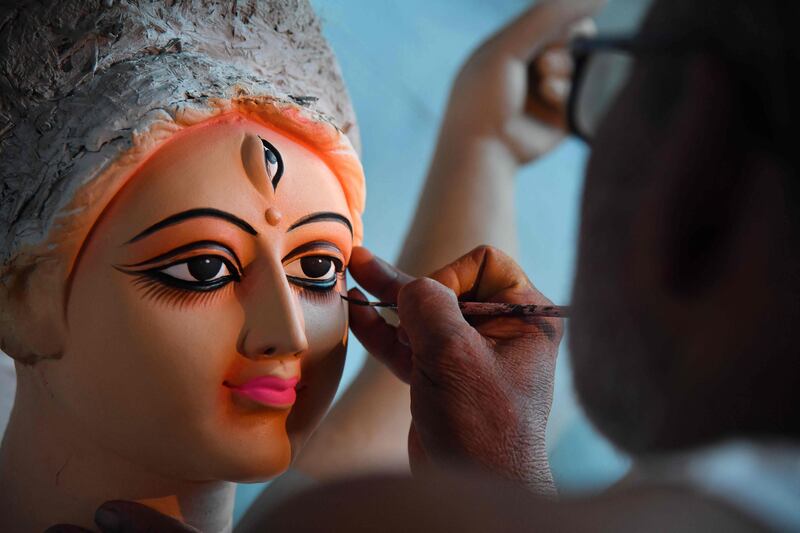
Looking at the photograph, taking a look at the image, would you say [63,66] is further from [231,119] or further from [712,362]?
[712,362]

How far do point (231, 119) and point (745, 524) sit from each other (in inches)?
47.7

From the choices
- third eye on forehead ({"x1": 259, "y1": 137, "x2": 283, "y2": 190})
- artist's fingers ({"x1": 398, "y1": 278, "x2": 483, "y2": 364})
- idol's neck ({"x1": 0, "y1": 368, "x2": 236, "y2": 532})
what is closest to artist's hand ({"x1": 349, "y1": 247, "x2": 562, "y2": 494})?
artist's fingers ({"x1": 398, "y1": 278, "x2": 483, "y2": 364})

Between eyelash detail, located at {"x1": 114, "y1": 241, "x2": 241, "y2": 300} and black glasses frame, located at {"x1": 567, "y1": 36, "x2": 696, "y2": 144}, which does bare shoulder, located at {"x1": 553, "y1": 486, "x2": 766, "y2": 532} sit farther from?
eyelash detail, located at {"x1": 114, "y1": 241, "x2": 241, "y2": 300}

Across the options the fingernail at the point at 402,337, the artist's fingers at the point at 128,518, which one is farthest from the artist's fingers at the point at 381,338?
the artist's fingers at the point at 128,518

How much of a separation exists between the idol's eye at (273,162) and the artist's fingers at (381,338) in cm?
41

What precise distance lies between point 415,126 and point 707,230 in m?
2.31

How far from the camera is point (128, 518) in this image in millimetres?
1478

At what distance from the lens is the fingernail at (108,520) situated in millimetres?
1487

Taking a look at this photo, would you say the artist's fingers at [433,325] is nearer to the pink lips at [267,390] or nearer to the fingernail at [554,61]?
the pink lips at [267,390]

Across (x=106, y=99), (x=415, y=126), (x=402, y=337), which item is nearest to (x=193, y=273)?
(x=106, y=99)

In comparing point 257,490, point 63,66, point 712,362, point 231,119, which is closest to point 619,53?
point 712,362

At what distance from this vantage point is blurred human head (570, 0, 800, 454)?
69 centimetres

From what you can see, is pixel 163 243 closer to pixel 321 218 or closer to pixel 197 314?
pixel 197 314

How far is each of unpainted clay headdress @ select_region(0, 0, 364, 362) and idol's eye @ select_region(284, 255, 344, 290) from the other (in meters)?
0.20
